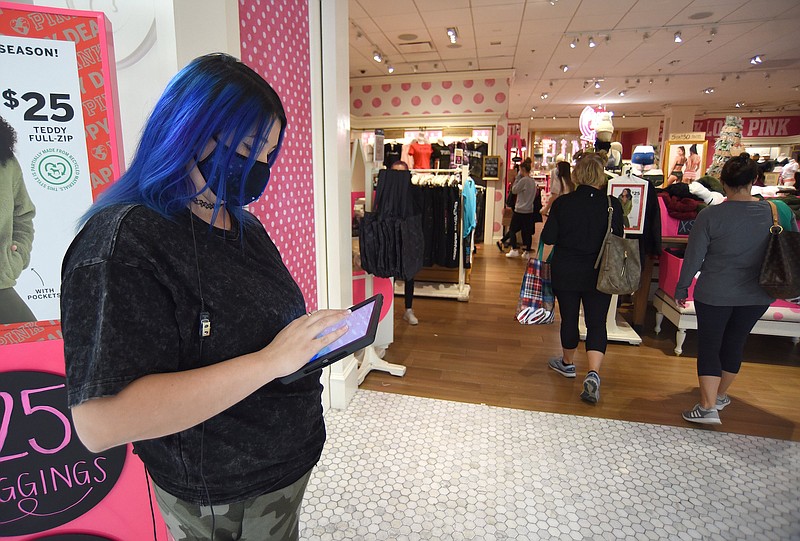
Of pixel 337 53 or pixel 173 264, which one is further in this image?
pixel 337 53

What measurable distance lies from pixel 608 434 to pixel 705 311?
3.08 feet

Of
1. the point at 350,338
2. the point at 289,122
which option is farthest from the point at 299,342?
the point at 289,122

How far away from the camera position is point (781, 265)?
2.45m

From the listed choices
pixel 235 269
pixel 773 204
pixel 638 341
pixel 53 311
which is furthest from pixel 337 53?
pixel 638 341

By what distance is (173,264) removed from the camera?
0.73 metres

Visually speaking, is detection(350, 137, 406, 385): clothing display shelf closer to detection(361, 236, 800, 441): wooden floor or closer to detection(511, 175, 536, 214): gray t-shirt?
detection(361, 236, 800, 441): wooden floor

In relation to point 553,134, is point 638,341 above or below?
below

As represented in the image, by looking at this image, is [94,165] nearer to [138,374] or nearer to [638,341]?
[138,374]

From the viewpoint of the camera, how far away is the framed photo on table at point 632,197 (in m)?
3.86

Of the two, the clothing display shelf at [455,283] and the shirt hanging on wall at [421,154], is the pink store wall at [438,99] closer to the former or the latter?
the shirt hanging on wall at [421,154]

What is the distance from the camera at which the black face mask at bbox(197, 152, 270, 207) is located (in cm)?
78

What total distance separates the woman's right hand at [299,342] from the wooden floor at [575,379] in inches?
96.8

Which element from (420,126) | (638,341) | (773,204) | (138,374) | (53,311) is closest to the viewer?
(138,374)

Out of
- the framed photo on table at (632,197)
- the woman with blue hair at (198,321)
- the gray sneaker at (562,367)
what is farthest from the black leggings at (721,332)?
the woman with blue hair at (198,321)
